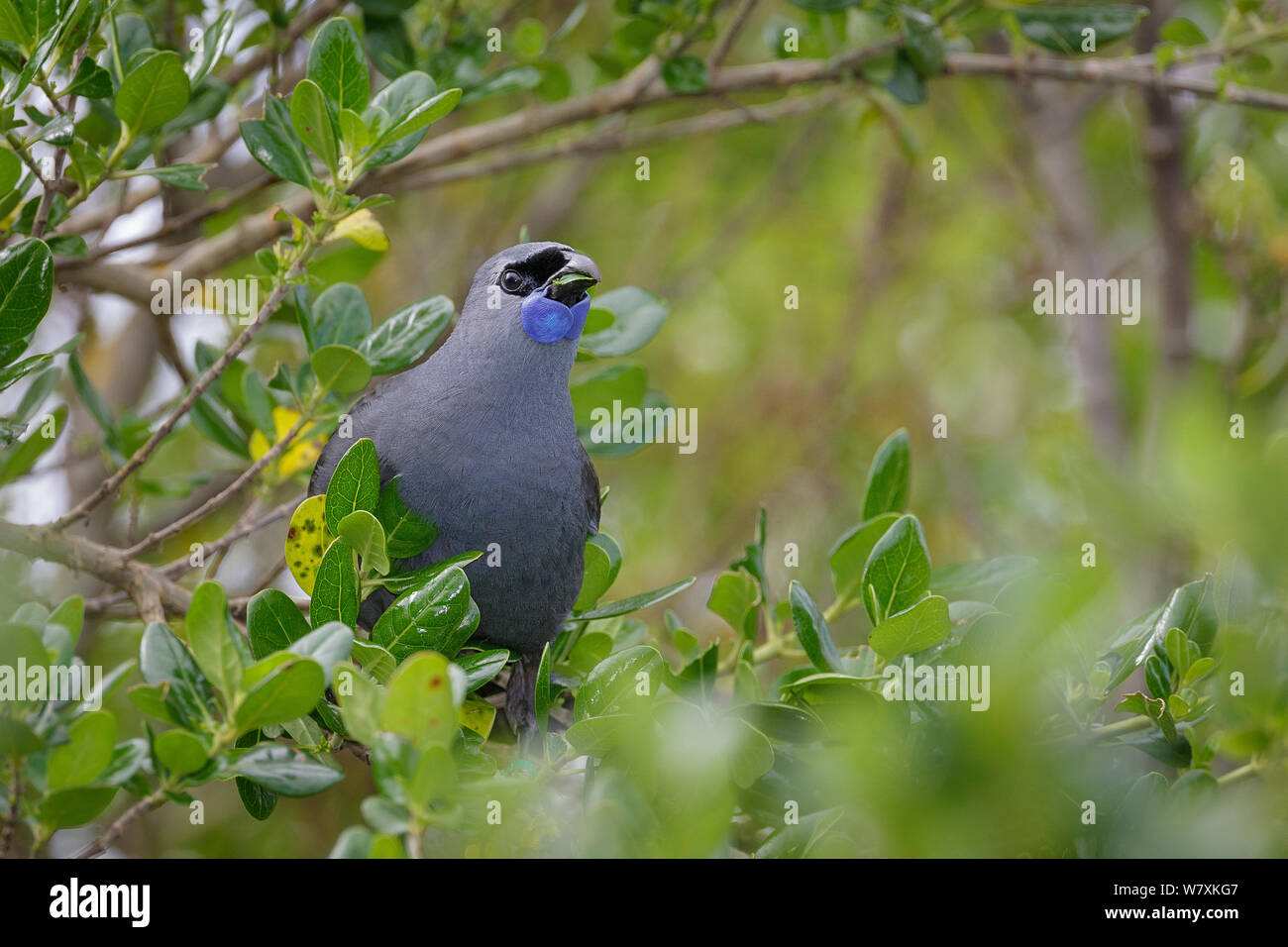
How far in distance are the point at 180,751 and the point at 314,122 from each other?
1077 millimetres

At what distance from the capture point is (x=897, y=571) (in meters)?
2.05

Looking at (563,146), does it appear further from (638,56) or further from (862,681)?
(862,681)

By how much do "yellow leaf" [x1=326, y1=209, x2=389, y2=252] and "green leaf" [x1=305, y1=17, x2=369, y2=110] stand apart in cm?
22

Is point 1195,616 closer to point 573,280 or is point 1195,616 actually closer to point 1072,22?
point 573,280


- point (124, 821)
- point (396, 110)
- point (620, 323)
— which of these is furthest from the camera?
point (620, 323)

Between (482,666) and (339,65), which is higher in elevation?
(339,65)

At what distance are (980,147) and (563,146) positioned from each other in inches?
135

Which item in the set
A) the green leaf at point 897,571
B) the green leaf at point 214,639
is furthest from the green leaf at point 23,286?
the green leaf at point 897,571

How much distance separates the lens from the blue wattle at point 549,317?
8.61 feet

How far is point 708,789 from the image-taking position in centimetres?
137

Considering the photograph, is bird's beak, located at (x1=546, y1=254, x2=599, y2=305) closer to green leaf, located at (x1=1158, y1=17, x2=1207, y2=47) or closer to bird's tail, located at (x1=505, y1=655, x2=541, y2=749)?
bird's tail, located at (x1=505, y1=655, x2=541, y2=749)

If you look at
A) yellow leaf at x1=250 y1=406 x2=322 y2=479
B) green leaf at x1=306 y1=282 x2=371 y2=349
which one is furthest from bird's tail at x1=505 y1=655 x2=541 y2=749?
green leaf at x1=306 y1=282 x2=371 y2=349

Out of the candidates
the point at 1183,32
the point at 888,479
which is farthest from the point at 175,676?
the point at 1183,32
